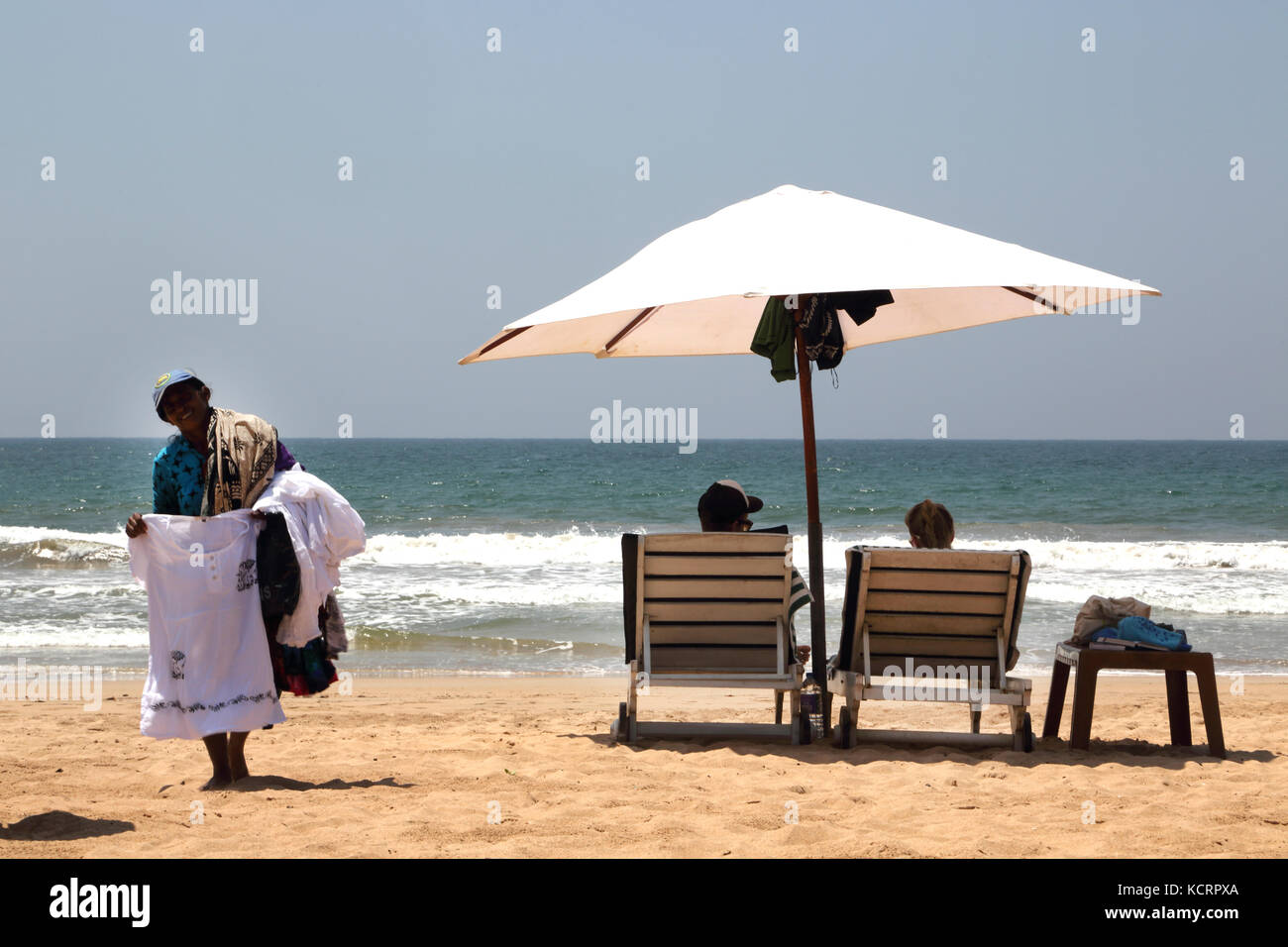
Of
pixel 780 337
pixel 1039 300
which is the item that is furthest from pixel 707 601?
pixel 1039 300

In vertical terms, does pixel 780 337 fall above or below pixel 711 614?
above

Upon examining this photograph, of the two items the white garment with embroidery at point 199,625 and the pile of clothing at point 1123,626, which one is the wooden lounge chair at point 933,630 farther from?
the white garment with embroidery at point 199,625

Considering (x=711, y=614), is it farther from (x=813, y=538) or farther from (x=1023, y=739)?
(x=1023, y=739)

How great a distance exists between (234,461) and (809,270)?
226cm

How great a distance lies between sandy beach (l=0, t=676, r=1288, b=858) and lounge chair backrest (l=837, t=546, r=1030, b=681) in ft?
1.38

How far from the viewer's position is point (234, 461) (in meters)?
3.95

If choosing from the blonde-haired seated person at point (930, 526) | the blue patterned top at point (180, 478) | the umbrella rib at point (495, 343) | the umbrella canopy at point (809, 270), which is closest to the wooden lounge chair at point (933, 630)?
the blonde-haired seated person at point (930, 526)

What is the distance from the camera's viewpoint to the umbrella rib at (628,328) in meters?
6.04

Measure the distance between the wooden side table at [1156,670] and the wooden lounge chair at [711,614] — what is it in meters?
1.18

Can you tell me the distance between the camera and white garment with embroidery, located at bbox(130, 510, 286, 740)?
388 centimetres

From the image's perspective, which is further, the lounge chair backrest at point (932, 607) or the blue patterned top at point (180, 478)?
the lounge chair backrest at point (932, 607)

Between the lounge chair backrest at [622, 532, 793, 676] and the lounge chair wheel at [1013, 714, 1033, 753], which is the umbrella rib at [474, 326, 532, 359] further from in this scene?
the lounge chair wheel at [1013, 714, 1033, 753]
